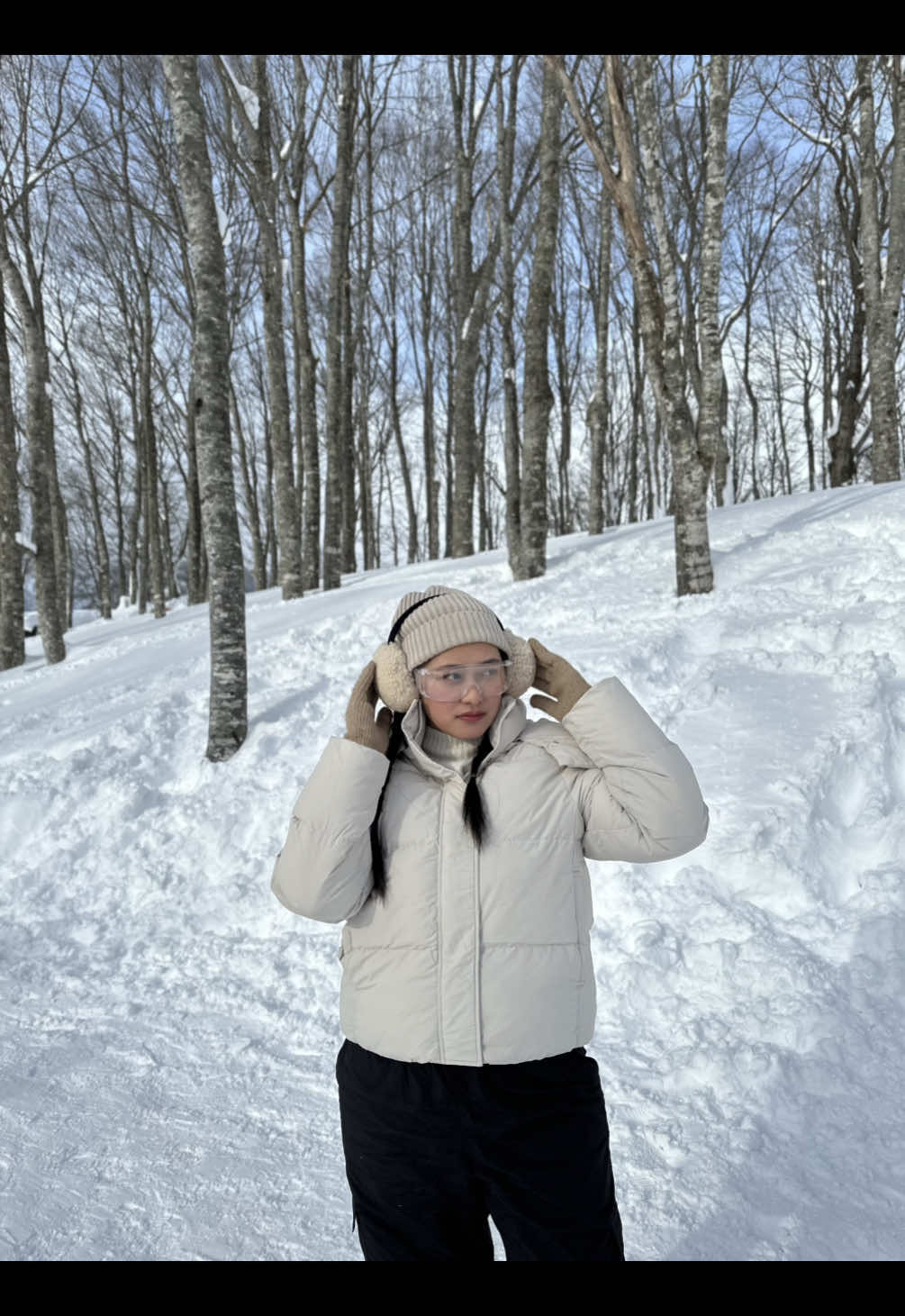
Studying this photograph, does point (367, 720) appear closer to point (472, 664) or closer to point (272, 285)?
point (472, 664)

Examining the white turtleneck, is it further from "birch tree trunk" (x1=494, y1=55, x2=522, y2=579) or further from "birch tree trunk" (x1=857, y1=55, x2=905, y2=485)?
"birch tree trunk" (x1=857, y1=55, x2=905, y2=485)

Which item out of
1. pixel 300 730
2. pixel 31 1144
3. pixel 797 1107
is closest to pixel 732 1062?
pixel 797 1107

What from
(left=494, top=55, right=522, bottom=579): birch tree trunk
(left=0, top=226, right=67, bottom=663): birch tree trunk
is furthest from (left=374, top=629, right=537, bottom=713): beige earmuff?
(left=0, top=226, right=67, bottom=663): birch tree trunk

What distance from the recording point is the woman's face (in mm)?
1715

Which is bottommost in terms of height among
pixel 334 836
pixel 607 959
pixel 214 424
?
pixel 607 959

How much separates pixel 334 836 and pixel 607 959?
2.61 metres

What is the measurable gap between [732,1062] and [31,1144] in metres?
2.50

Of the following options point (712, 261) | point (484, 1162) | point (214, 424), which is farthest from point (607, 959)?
point (712, 261)

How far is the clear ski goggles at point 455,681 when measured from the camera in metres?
1.72

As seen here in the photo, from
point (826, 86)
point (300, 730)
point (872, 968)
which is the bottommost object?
point (872, 968)

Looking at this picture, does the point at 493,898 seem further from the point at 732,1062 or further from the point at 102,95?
the point at 102,95

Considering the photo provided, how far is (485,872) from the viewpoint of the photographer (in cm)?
161

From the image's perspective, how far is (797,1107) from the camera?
2842mm

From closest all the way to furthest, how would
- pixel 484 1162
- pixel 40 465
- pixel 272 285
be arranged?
pixel 484 1162 → pixel 272 285 → pixel 40 465
